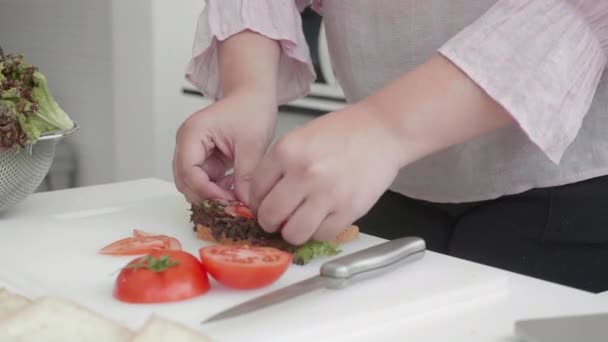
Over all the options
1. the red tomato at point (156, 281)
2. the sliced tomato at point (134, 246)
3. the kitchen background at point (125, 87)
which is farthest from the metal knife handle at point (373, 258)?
the kitchen background at point (125, 87)

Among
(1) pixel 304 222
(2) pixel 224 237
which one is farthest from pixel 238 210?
(1) pixel 304 222

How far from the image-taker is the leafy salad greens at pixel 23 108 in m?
1.08

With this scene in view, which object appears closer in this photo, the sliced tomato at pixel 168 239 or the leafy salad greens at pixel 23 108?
the sliced tomato at pixel 168 239

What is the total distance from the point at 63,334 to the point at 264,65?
0.46 metres

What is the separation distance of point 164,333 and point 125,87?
2.15 m

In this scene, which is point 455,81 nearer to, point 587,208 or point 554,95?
point 554,95

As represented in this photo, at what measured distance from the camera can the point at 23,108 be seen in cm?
110

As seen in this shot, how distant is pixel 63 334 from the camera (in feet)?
2.20

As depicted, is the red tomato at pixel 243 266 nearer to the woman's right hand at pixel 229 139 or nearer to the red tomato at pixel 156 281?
the red tomato at pixel 156 281

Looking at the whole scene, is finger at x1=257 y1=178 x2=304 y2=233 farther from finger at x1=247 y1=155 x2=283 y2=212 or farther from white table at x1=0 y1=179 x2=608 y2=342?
white table at x1=0 y1=179 x2=608 y2=342

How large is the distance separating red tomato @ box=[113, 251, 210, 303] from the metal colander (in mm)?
367

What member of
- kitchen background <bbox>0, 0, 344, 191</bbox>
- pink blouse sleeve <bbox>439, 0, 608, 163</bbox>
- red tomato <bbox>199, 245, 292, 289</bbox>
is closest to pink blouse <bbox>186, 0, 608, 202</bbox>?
pink blouse sleeve <bbox>439, 0, 608, 163</bbox>

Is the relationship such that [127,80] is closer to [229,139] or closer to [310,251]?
[229,139]

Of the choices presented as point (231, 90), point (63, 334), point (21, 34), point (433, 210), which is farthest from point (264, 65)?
point (21, 34)
